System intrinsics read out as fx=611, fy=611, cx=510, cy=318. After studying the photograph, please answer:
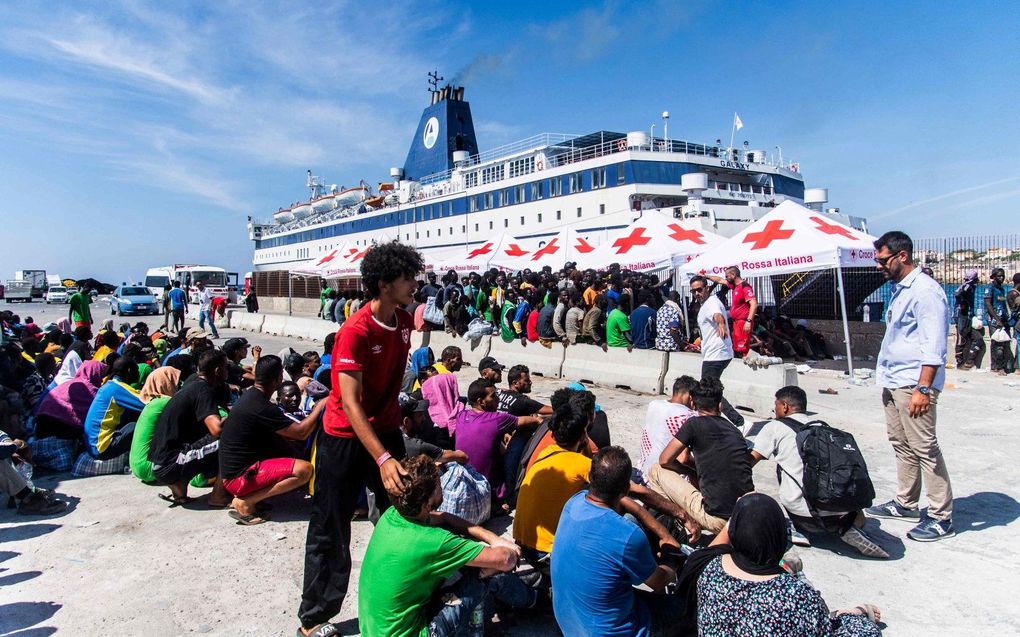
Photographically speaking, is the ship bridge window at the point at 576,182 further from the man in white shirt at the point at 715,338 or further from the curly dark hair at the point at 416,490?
the curly dark hair at the point at 416,490

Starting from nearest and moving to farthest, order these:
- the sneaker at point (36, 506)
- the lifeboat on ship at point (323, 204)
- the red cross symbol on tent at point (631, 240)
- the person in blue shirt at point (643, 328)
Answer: the sneaker at point (36, 506), the person in blue shirt at point (643, 328), the red cross symbol on tent at point (631, 240), the lifeboat on ship at point (323, 204)

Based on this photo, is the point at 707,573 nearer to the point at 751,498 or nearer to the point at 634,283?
the point at 751,498

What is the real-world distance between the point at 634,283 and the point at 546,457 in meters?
10.1

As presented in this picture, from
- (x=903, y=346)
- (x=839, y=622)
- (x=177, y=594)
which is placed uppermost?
(x=903, y=346)

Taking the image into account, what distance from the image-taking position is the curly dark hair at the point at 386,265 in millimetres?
3043

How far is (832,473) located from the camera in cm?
392

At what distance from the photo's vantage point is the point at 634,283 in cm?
1330

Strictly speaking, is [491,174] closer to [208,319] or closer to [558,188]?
[558,188]

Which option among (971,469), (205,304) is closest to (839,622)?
(971,469)

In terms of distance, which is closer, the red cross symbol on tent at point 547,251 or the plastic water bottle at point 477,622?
the plastic water bottle at point 477,622

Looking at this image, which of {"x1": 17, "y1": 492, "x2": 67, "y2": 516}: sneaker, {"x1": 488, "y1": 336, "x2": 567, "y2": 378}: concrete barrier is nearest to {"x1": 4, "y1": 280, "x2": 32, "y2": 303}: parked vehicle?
{"x1": 488, "y1": 336, "x2": 567, "y2": 378}: concrete barrier

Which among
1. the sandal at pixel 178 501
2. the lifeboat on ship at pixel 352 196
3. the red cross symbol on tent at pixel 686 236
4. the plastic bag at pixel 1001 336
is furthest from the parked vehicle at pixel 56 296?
the plastic bag at pixel 1001 336

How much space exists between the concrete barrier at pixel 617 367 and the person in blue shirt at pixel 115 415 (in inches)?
277

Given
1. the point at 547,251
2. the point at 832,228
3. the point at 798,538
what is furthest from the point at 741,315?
the point at 547,251
